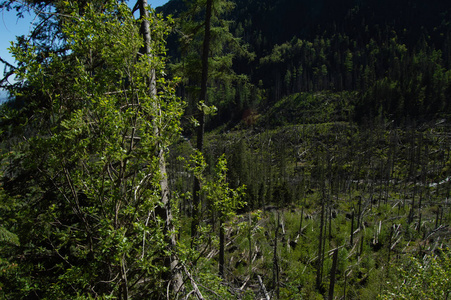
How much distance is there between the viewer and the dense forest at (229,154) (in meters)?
3.14

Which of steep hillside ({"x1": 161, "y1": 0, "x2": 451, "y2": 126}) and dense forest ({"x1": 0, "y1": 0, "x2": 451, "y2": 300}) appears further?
steep hillside ({"x1": 161, "y1": 0, "x2": 451, "y2": 126})

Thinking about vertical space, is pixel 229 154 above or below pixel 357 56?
below

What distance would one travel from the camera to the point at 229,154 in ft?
250

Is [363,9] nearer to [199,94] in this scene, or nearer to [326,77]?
[326,77]

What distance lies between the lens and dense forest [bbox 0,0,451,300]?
314 centimetres

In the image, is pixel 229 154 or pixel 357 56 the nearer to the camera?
pixel 229 154

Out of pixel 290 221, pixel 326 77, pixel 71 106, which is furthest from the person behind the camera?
pixel 326 77

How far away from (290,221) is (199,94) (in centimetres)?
3114

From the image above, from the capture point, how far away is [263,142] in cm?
9381

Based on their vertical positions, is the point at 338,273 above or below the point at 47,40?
below

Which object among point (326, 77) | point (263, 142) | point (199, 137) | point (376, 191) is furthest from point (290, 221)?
point (326, 77)

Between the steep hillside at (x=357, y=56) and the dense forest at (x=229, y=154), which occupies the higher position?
the steep hillside at (x=357, y=56)

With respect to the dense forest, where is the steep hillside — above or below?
above

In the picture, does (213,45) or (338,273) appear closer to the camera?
(213,45)
